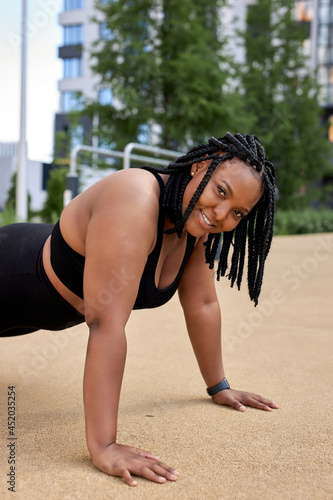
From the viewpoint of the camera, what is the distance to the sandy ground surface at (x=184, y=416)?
1.42 metres

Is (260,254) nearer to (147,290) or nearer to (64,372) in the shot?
(147,290)

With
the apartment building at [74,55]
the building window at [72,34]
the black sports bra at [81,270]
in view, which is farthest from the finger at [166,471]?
the building window at [72,34]

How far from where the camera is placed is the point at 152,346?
296 cm

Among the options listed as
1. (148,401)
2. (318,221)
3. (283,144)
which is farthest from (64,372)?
(283,144)

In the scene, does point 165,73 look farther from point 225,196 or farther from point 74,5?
point 74,5

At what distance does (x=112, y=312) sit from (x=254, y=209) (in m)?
0.57

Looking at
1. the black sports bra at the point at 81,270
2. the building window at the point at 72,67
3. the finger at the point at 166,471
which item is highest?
the building window at the point at 72,67

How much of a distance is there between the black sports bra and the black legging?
0.21 feet

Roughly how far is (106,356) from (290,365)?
4.51 ft

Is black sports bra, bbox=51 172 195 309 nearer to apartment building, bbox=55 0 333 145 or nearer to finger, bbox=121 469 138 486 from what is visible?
finger, bbox=121 469 138 486

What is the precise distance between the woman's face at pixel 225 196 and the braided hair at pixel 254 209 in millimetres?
18

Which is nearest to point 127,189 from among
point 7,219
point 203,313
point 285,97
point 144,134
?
point 203,313

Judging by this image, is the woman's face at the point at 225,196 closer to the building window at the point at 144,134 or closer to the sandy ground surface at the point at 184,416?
the sandy ground surface at the point at 184,416

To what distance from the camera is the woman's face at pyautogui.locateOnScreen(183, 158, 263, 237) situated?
1.54 meters
